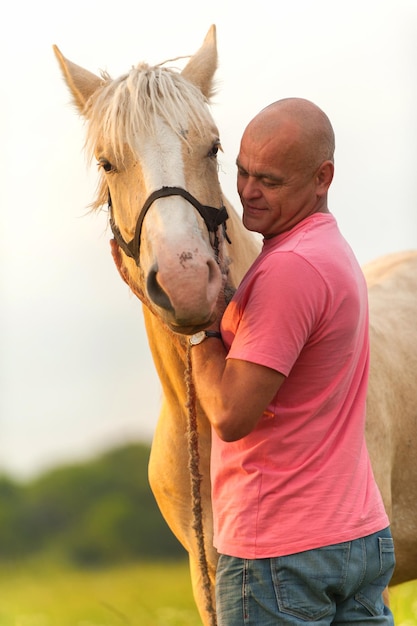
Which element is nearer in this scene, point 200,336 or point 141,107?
point 200,336

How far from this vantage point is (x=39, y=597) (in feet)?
40.1

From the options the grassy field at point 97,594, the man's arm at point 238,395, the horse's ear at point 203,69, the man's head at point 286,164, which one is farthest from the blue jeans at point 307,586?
the grassy field at point 97,594

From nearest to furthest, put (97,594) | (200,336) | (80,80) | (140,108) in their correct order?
(200,336)
(140,108)
(80,80)
(97,594)

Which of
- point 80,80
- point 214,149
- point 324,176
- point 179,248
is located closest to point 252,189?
point 324,176

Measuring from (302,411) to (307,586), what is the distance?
1.31 ft

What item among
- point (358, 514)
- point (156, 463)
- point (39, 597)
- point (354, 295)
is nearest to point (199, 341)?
point (354, 295)

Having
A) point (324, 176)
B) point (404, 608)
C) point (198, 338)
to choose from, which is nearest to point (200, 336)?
point (198, 338)

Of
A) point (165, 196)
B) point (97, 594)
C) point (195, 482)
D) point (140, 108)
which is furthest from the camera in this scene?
point (97, 594)

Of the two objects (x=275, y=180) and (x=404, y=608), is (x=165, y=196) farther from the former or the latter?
(x=404, y=608)

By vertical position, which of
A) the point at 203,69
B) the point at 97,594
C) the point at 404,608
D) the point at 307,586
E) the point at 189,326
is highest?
the point at 203,69

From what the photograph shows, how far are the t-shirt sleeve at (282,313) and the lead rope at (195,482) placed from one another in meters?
0.42

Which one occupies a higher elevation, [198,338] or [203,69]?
[203,69]

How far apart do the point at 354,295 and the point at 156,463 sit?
1387 mm

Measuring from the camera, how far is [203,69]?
2811mm
